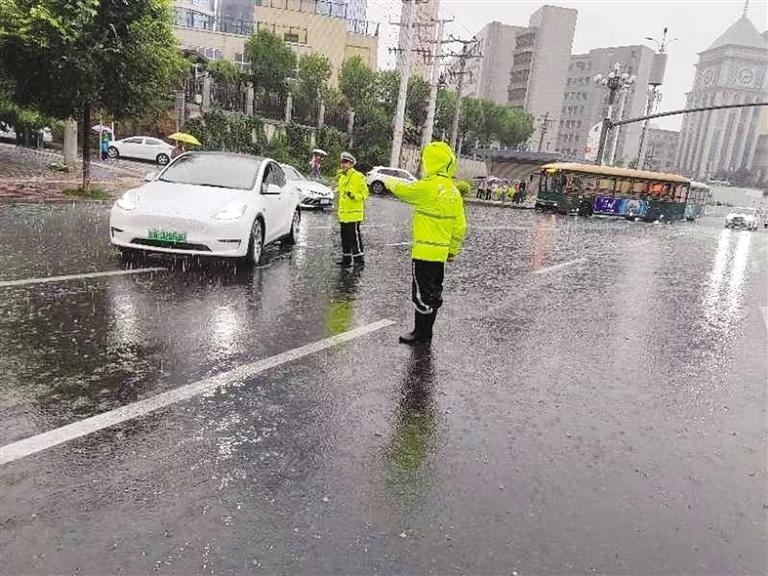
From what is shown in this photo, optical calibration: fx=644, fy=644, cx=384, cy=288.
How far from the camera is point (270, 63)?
52.5 m

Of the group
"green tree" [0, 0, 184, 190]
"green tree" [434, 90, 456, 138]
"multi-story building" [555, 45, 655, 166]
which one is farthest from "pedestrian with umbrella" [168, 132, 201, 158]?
"multi-story building" [555, 45, 655, 166]

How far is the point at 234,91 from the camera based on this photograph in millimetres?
43312

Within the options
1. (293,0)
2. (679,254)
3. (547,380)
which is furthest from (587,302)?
(293,0)

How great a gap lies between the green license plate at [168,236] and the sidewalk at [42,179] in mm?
8406

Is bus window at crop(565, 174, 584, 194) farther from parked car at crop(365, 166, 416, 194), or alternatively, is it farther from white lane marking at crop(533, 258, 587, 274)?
white lane marking at crop(533, 258, 587, 274)

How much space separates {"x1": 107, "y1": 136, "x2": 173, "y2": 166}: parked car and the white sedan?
2661 cm

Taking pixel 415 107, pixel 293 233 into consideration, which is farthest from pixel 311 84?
pixel 293 233

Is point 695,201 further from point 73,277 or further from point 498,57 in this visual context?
point 498,57

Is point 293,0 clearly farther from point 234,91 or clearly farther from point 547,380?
point 547,380

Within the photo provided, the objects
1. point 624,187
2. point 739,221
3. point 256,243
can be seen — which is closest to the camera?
point 256,243

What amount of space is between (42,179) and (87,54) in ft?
21.5

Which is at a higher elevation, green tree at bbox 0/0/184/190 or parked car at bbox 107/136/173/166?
green tree at bbox 0/0/184/190

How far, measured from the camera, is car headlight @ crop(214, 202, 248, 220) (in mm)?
7980

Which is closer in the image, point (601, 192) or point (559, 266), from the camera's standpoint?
point (559, 266)
